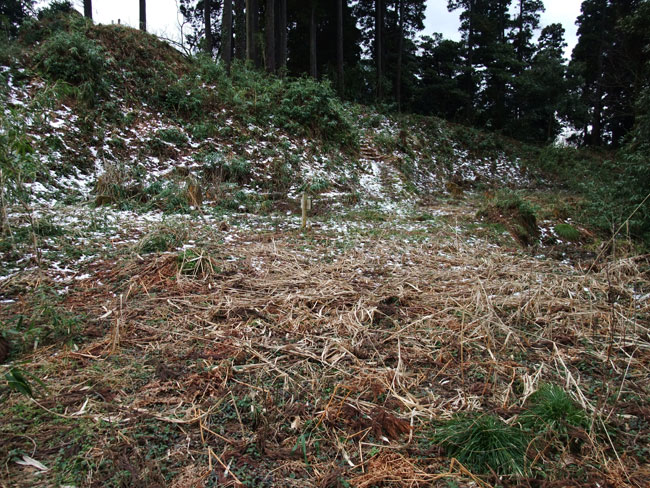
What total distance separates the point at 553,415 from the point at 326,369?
1.18 meters

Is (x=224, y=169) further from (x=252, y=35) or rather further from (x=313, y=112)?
(x=252, y=35)

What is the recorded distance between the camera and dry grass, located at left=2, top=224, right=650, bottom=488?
155 cm

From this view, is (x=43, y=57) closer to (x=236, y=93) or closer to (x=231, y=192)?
A: (x=236, y=93)

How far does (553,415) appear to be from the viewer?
175cm

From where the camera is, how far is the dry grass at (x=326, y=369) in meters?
1.55

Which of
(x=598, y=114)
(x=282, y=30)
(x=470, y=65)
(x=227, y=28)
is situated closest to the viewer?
(x=227, y=28)

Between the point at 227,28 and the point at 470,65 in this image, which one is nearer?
the point at 227,28

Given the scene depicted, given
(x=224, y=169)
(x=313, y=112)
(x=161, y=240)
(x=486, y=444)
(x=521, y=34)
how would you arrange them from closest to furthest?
(x=486, y=444) → (x=161, y=240) → (x=224, y=169) → (x=313, y=112) → (x=521, y=34)

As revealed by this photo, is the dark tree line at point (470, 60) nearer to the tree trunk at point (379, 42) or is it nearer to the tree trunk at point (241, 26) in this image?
the tree trunk at point (379, 42)

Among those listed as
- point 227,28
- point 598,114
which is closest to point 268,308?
point 227,28

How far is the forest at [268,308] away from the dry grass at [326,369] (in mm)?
14

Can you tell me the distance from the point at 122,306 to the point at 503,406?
8.78 ft

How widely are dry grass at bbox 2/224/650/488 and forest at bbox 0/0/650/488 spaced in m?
0.01

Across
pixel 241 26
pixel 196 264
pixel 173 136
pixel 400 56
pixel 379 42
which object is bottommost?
pixel 196 264
